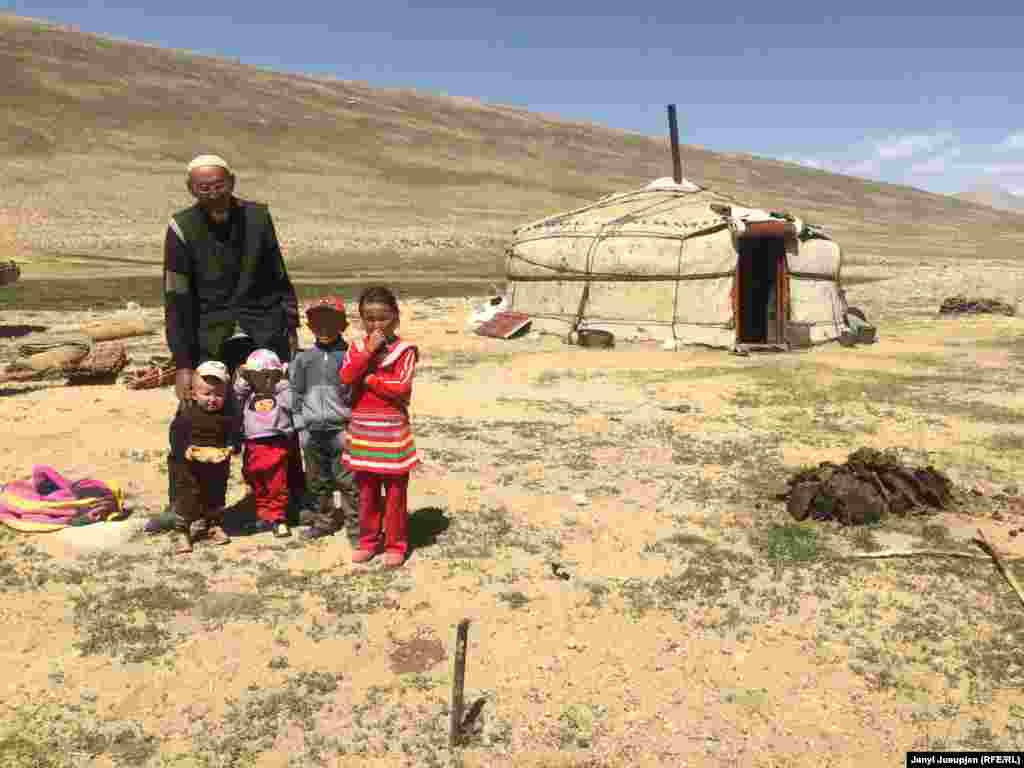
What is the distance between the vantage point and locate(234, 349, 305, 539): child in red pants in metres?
5.25

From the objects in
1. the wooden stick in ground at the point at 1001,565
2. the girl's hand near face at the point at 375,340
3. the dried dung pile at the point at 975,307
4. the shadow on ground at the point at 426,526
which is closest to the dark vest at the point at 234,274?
the girl's hand near face at the point at 375,340

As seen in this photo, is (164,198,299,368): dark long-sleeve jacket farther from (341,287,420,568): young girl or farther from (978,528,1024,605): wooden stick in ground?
(978,528,1024,605): wooden stick in ground

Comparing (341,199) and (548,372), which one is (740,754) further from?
(341,199)

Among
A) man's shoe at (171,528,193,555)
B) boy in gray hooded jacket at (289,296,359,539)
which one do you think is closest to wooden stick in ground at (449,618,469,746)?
boy in gray hooded jacket at (289,296,359,539)

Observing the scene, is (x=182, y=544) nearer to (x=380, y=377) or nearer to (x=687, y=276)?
(x=380, y=377)

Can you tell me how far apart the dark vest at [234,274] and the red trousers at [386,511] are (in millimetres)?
1205

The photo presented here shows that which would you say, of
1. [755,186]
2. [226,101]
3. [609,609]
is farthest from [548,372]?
[755,186]

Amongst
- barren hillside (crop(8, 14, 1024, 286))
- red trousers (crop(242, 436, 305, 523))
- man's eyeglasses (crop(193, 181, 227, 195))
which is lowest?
red trousers (crop(242, 436, 305, 523))

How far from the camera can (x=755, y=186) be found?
10169 cm

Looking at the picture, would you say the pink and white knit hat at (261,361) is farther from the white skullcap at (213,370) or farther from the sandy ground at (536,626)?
the sandy ground at (536,626)

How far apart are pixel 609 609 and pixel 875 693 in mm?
1446

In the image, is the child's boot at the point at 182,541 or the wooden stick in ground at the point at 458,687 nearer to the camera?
the wooden stick in ground at the point at 458,687

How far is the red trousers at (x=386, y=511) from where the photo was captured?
5.03m

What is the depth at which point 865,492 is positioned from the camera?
231 inches
